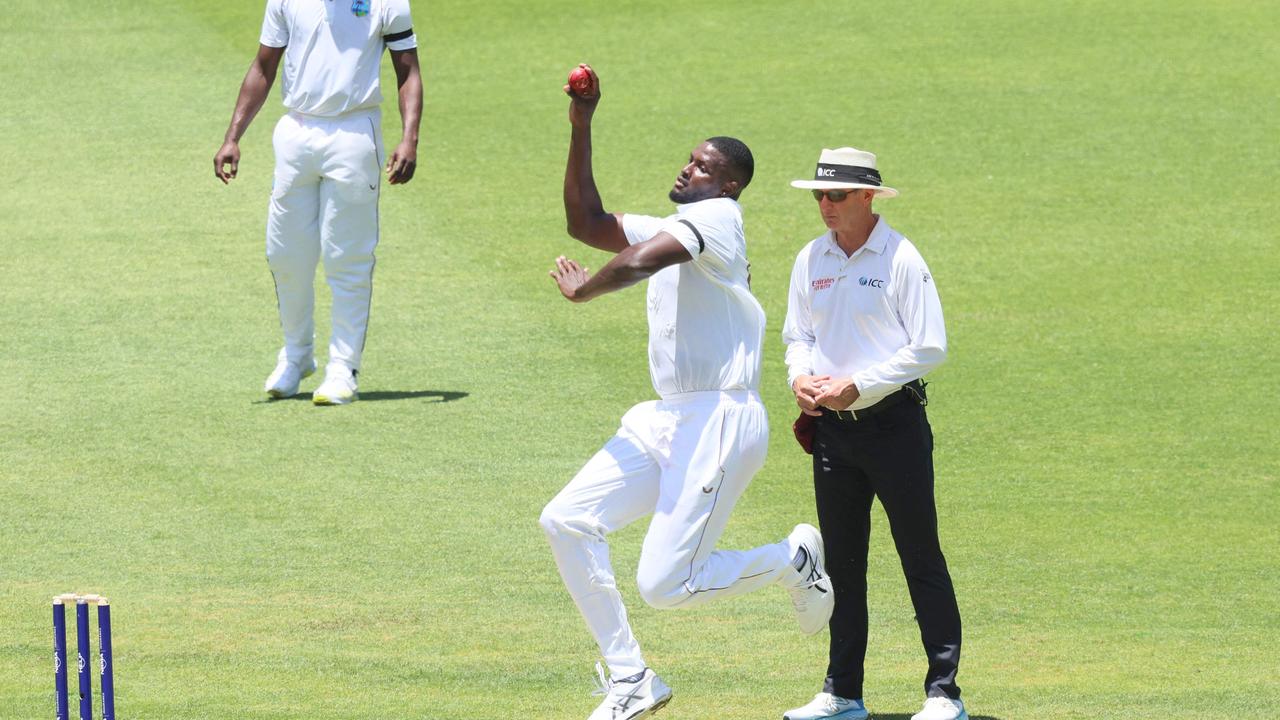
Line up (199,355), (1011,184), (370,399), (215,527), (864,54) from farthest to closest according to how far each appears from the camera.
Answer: (864,54) → (1011,184) → (199,355) → (370,399) → (215,527)

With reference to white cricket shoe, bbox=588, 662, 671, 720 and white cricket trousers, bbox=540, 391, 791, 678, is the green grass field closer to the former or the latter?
white cricket shoe, bbox=588, 662, 671, 720

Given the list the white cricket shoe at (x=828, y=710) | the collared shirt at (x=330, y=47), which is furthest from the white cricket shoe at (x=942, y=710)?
the collared shirt at (x=330, y=47)

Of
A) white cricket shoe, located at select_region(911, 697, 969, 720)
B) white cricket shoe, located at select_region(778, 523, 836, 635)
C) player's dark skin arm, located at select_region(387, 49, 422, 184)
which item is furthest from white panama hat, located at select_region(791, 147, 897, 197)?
player's dark skin arm, located at select_region(387, 49, 422, 184)

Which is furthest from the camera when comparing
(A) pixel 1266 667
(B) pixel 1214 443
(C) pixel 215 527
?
(B) pixel 1214 443

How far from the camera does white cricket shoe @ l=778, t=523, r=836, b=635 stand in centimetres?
716

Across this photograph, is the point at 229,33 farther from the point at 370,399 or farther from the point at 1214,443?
the point at 1214,443

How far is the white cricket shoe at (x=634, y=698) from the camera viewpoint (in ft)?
22.1

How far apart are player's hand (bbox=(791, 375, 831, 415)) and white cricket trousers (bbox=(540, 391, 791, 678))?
160mm

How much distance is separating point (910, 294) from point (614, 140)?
1054 centimetres

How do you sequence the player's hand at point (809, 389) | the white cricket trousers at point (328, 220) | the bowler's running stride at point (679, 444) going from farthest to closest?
the white cricket trousers at point (328, 220) < the player's hand at point (809, 389) < the bowler's running stride at point (679, 444)

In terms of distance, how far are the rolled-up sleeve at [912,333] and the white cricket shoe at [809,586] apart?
741mm

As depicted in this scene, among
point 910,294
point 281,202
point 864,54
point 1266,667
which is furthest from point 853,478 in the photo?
point 864,54

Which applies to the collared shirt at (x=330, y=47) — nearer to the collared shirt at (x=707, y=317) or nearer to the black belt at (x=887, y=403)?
the collared shirt at (x=707, y=317)

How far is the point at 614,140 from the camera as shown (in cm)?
1723
